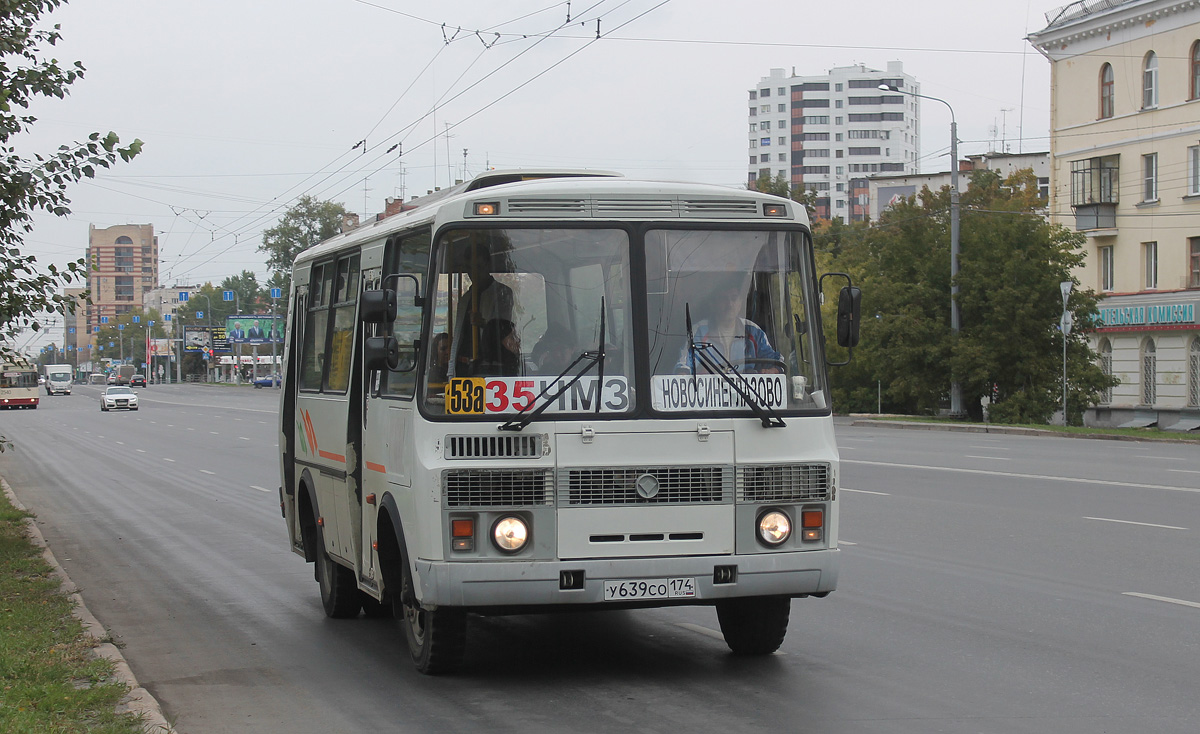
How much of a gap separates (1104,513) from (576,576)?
10.00 metres

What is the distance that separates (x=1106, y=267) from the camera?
47750 mm

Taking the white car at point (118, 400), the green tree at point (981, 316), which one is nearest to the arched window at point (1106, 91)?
the green tree at point (981, 316)

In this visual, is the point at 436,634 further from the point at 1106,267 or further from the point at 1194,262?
the point at 1106,267

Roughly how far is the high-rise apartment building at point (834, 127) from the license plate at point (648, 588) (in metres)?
154

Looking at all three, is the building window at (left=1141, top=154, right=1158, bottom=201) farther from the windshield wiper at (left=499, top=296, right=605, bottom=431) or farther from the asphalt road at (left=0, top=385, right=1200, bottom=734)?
the windshield wiper at (left=499, top=296, right=605, bottom=431)

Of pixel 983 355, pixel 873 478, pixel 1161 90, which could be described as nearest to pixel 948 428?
pixel 983 355

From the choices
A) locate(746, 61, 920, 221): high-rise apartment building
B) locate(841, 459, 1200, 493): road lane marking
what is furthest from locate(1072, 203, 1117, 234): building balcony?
locate(746, 61, 920, 221): high-rise apartment building

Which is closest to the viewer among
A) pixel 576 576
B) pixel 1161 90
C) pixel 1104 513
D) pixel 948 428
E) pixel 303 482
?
pixel 576 576

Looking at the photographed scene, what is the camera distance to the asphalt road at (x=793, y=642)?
6750 mm

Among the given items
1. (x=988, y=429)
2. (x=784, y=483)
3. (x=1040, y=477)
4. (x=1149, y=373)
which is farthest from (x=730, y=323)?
(x=1149, y=373)

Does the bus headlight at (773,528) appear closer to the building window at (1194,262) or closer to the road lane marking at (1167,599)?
the road lane marking at (1167,599)

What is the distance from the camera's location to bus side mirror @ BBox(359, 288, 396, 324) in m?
7.41

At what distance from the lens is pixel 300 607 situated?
10562 millimetres

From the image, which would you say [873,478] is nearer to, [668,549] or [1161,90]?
[668,549]
